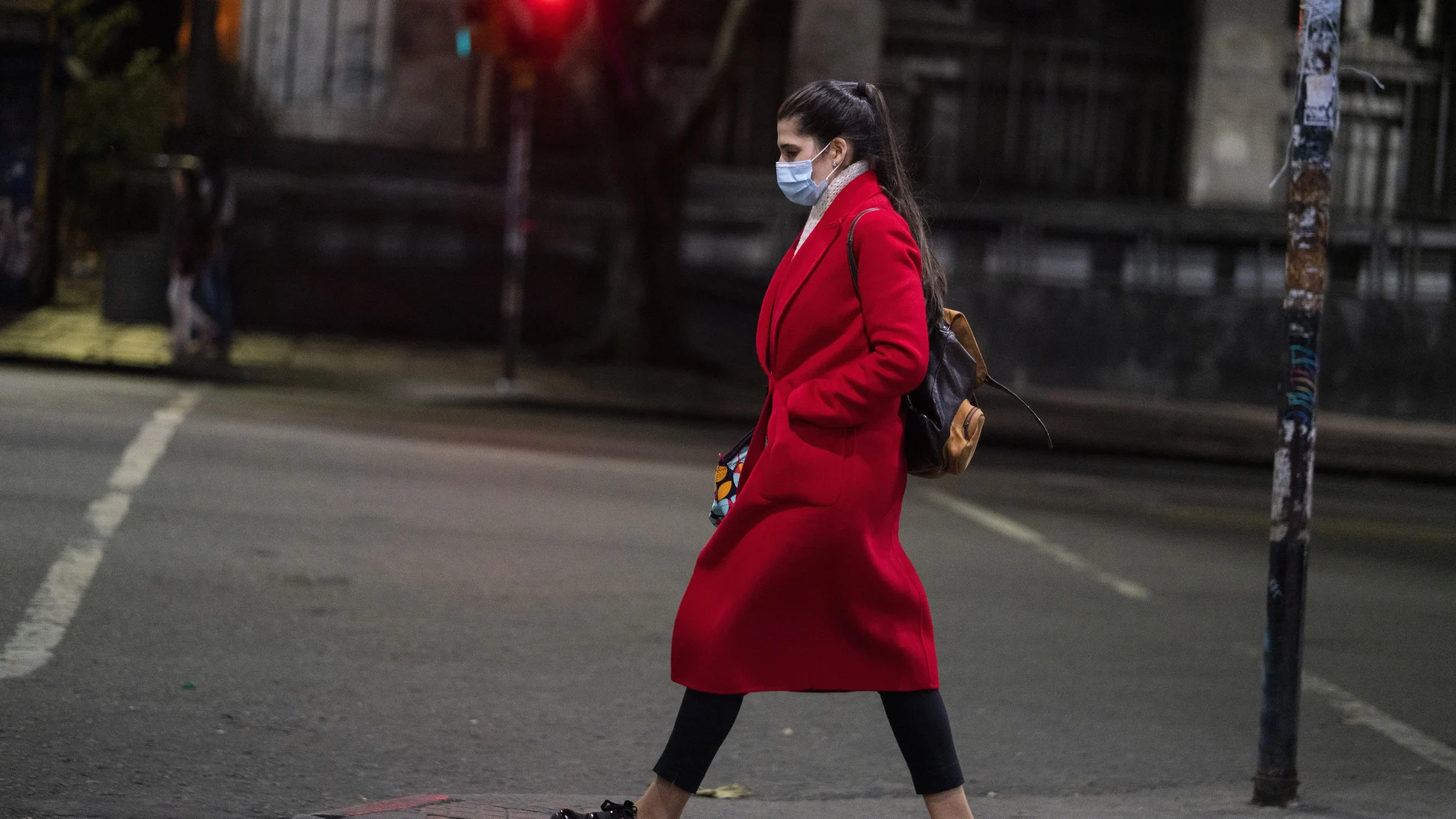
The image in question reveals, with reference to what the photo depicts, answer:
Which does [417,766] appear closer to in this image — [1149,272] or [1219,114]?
[1149,272]

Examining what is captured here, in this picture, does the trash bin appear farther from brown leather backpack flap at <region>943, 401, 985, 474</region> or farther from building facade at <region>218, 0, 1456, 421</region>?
brown leather backpack flap at <region>943, 401, 985, 474</region>

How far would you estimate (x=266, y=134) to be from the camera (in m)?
23.3

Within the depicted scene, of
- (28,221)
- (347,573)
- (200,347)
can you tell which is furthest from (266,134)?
(347,573)

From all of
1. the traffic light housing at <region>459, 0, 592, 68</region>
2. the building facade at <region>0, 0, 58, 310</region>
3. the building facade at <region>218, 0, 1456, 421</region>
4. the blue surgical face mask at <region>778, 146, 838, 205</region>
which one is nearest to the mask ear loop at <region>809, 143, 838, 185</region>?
the blue surgical face mask at <region>778, 146, 838, 205</region>

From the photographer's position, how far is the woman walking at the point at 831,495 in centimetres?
376

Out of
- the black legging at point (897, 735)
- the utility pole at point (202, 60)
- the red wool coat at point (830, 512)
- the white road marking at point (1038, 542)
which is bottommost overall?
the white road marking at point (1038, 542)

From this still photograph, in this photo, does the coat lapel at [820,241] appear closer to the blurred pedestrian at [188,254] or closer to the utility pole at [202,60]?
the blurred pedestrian at [188,254]

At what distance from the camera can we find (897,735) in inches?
156

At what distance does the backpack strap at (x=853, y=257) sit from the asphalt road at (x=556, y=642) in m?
1.76

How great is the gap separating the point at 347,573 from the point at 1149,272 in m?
19.3

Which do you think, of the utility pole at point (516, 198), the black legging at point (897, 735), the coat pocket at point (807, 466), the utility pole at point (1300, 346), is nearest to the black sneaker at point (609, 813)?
the black legging at point (897, 735)

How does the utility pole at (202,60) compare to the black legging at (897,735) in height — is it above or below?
above

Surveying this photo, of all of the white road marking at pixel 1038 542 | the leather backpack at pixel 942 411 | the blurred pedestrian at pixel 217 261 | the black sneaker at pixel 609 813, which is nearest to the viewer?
the leather backpack at pixel 942 411

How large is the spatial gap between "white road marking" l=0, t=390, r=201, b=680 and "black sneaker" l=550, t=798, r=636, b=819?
2.47m
